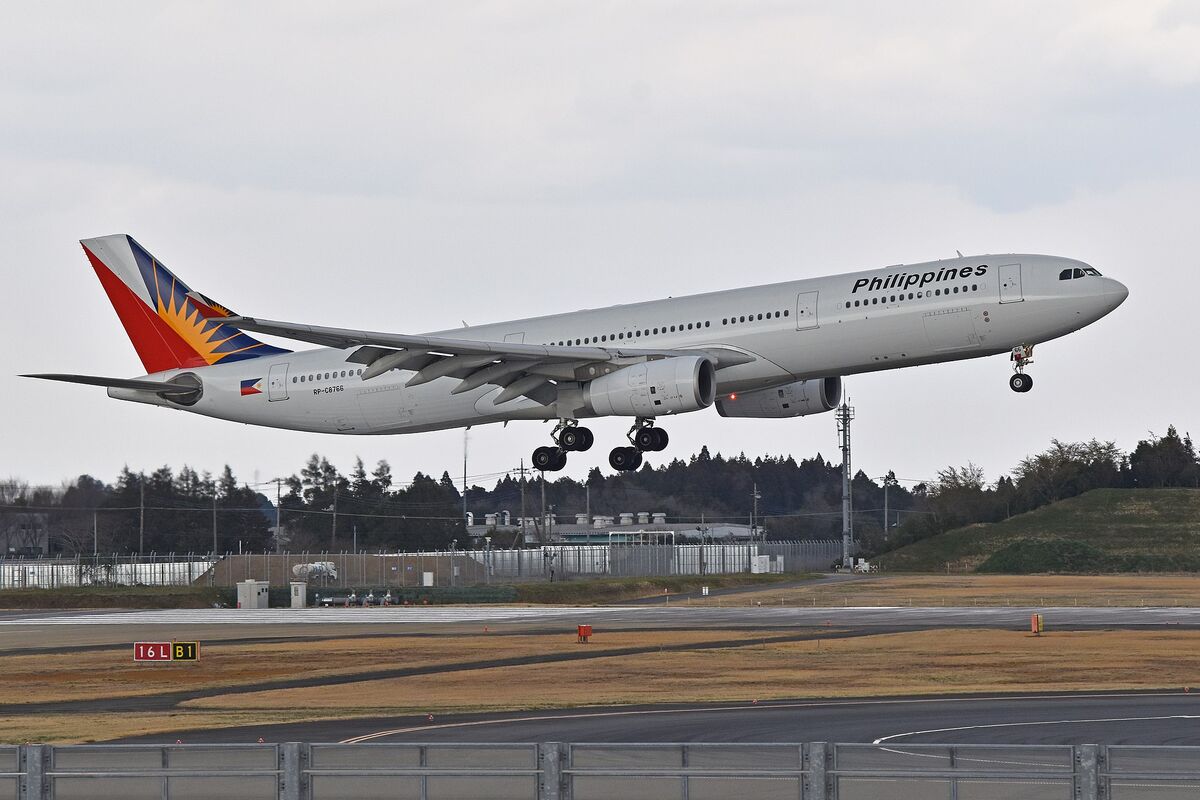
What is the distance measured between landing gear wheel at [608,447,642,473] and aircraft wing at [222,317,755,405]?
3.07 meters

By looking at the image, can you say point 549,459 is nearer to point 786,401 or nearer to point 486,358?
point 486,358

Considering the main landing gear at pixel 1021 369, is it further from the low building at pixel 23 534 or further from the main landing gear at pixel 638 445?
the low building at pixel 23 534

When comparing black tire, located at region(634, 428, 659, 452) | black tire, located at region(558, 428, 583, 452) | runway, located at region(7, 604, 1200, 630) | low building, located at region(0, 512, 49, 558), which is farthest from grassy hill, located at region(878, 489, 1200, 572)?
black tire, located at region(558, 428, 583, 452)

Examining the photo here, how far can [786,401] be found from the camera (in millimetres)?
55625

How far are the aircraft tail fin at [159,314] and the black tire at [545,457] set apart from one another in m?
12.6

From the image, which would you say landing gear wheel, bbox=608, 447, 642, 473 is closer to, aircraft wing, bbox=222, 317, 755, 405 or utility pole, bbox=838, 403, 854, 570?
aircraft wing, bbox=222, 317, 755, 405

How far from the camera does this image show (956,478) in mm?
170000

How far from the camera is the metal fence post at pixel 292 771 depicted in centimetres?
1792

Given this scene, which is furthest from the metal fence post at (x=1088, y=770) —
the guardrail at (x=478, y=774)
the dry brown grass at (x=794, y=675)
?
the dry brown grass at (x=794, y=675)

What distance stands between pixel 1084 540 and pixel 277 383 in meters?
84.2

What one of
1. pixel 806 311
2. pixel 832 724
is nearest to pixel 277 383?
pixel 806 311

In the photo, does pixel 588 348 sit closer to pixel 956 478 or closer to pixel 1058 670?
pixel 1058 670

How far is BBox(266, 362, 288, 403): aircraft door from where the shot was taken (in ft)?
194

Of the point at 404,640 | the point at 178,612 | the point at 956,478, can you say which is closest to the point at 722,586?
the point at 178,612
